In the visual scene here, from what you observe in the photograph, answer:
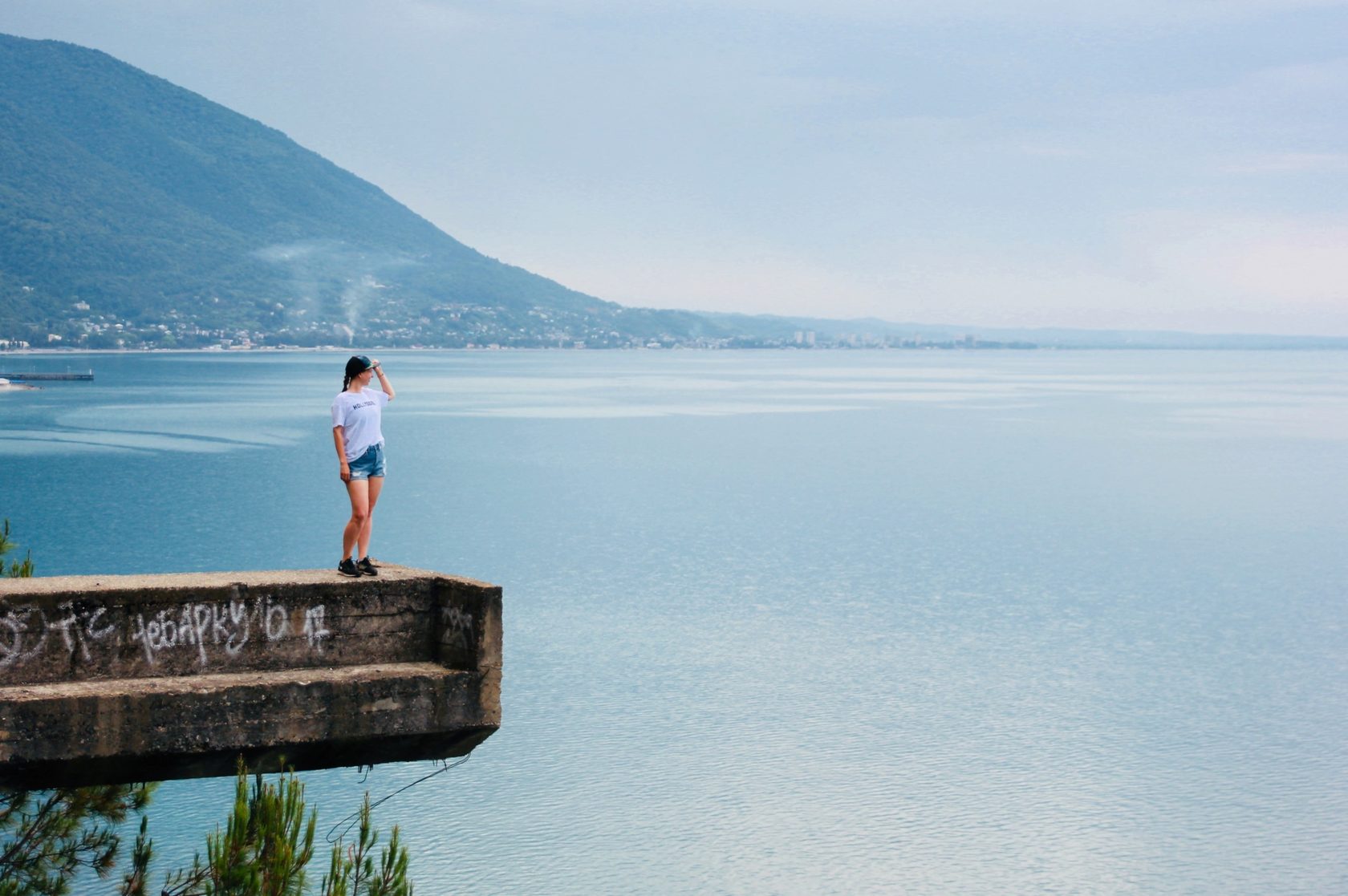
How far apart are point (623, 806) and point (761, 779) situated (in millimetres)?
2441

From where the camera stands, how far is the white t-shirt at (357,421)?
9773mm

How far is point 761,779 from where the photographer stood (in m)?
22.8

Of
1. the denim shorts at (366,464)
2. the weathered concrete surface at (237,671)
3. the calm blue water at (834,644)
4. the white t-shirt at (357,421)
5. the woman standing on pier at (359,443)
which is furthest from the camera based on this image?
the calm blue water at (834,644)

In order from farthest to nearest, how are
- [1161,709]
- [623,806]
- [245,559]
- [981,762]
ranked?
1. [245,559]
2. [1161,709]
3. [981,762]
4. [623,806]

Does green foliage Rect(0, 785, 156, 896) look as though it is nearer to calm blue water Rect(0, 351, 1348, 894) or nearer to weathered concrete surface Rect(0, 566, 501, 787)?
weathered concrete surface Rect(0, 566, 501, 787)

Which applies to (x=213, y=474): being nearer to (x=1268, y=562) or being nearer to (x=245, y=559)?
(x=245, y=559)

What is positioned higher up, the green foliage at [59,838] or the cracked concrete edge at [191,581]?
the cracked concrete edge at [191,581]

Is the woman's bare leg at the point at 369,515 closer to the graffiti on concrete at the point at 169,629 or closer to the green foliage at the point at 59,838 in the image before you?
the graffiti on concrete at the point at 169,629

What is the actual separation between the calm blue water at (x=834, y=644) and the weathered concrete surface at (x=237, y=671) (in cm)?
1045

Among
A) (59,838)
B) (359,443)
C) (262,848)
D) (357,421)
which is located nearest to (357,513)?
(359,443)

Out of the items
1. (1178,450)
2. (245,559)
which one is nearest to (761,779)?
(245,559)

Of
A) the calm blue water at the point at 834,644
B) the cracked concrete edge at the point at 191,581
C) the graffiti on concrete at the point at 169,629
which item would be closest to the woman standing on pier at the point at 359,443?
the cracked concrete edge at the point at 191,581

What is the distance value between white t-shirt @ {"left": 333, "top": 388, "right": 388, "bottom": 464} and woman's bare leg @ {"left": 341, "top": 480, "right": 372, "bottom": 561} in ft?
0.67

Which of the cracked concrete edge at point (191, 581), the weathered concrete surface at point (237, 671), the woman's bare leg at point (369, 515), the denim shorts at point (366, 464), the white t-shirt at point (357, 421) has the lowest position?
the weathered concrete surface at point (237, 671)
